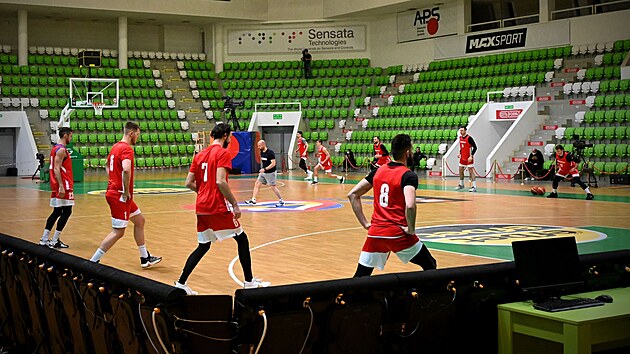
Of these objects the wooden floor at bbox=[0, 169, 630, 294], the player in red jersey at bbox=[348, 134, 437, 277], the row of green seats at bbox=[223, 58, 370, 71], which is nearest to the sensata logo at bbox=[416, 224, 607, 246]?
the wooden floor at bbox=[0, 169, 630, 294]

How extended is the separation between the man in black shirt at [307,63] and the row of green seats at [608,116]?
1624 cm

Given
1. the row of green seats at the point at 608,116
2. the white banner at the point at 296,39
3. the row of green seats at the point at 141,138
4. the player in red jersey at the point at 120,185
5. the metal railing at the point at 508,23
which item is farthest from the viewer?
→ the white banner at the point at 296,39

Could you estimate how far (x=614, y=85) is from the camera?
92.2 ft

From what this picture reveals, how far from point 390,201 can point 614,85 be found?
2431 centimetres

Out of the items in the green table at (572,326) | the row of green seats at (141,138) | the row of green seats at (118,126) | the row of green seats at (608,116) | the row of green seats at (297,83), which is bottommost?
the green table at (572,326)

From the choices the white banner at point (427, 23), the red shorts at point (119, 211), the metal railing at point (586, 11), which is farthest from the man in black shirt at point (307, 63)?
the red shorts at point (119, 211)

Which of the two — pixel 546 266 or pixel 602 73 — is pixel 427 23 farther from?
pixel 546 266

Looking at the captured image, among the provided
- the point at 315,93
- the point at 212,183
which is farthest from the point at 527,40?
the point at 212,183

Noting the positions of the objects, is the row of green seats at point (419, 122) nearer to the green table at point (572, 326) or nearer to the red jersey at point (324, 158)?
the red jersey at point (324, 158)

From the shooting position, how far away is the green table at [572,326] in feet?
15.1

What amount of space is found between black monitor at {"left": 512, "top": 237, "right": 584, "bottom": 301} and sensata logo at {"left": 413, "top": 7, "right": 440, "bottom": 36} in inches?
1309

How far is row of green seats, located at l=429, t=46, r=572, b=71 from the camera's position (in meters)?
31.9

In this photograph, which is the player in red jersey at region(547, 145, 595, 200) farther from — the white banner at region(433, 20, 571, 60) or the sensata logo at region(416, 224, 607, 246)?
the white banner at region(433, 20, 571, 60)

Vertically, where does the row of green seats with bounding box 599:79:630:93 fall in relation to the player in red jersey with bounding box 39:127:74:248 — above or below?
above
